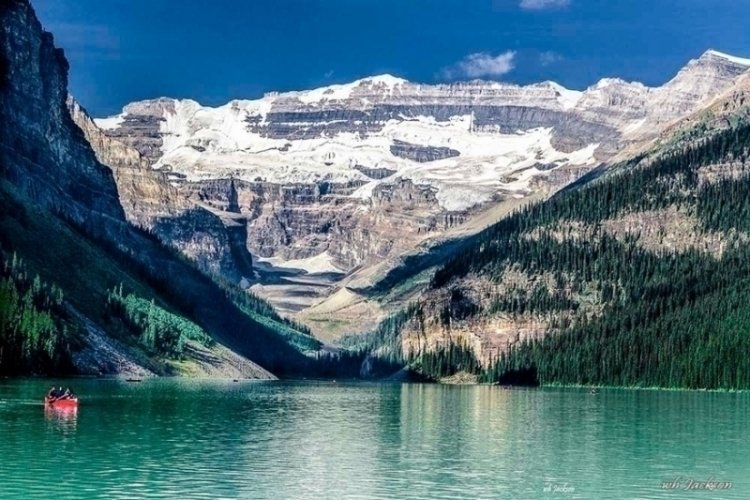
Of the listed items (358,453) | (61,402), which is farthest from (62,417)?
(358,453)

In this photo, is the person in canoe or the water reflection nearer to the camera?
the water reflection

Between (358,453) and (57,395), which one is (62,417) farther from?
(358,453)

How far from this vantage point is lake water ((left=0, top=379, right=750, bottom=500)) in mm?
89188

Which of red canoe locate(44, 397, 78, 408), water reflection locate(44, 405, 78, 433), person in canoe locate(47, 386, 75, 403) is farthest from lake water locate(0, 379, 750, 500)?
person in canoe locate(47, 386, 75, 403)

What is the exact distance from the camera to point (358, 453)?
112 m

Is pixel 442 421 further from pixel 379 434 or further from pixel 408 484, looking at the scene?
pixel 408 484

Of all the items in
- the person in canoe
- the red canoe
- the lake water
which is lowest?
the lake water

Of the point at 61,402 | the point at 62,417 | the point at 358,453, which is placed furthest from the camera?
the point at 61,402

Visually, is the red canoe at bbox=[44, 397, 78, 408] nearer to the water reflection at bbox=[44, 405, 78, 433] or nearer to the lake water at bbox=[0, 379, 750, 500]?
the water reflection at bbox=[44, 405, 78, 433]

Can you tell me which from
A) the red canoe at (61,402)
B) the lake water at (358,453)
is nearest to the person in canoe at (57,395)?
the red canoe at (61,402)

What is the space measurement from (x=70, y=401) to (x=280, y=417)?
24.0 m

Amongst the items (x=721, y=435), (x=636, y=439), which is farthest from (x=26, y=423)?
(x=721, y=435)

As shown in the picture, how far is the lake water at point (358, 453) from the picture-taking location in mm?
89188

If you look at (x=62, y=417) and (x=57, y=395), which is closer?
(x=62, y=417)
